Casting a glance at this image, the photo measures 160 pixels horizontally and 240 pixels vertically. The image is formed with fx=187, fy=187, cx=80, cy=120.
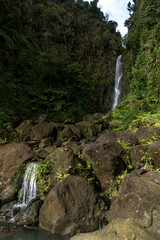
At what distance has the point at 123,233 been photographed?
3541mm

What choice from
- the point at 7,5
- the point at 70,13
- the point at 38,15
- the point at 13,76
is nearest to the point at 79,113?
the point at 13,76

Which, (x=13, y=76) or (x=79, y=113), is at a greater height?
(x=13, y=76)

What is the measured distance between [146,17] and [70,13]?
21.3 m

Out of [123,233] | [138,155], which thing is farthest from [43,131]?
[123,233]

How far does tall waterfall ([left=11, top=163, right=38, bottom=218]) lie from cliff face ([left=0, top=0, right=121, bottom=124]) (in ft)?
31.2

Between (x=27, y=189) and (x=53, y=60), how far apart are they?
743 inches

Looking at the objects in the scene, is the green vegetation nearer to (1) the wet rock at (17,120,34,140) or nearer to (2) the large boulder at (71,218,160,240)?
(2) the large boulder at (71,218,160,240)

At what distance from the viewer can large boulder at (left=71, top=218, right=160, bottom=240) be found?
347 cm

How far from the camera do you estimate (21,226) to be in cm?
542

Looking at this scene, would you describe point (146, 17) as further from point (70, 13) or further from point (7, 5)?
point (70, 13)

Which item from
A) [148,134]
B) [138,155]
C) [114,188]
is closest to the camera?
[114,188]

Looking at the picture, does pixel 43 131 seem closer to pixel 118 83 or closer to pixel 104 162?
pixel 104 162

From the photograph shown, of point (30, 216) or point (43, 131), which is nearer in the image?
point (30, 216)

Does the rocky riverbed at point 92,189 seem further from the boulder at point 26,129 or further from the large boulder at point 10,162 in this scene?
the boulder at point 26,129
